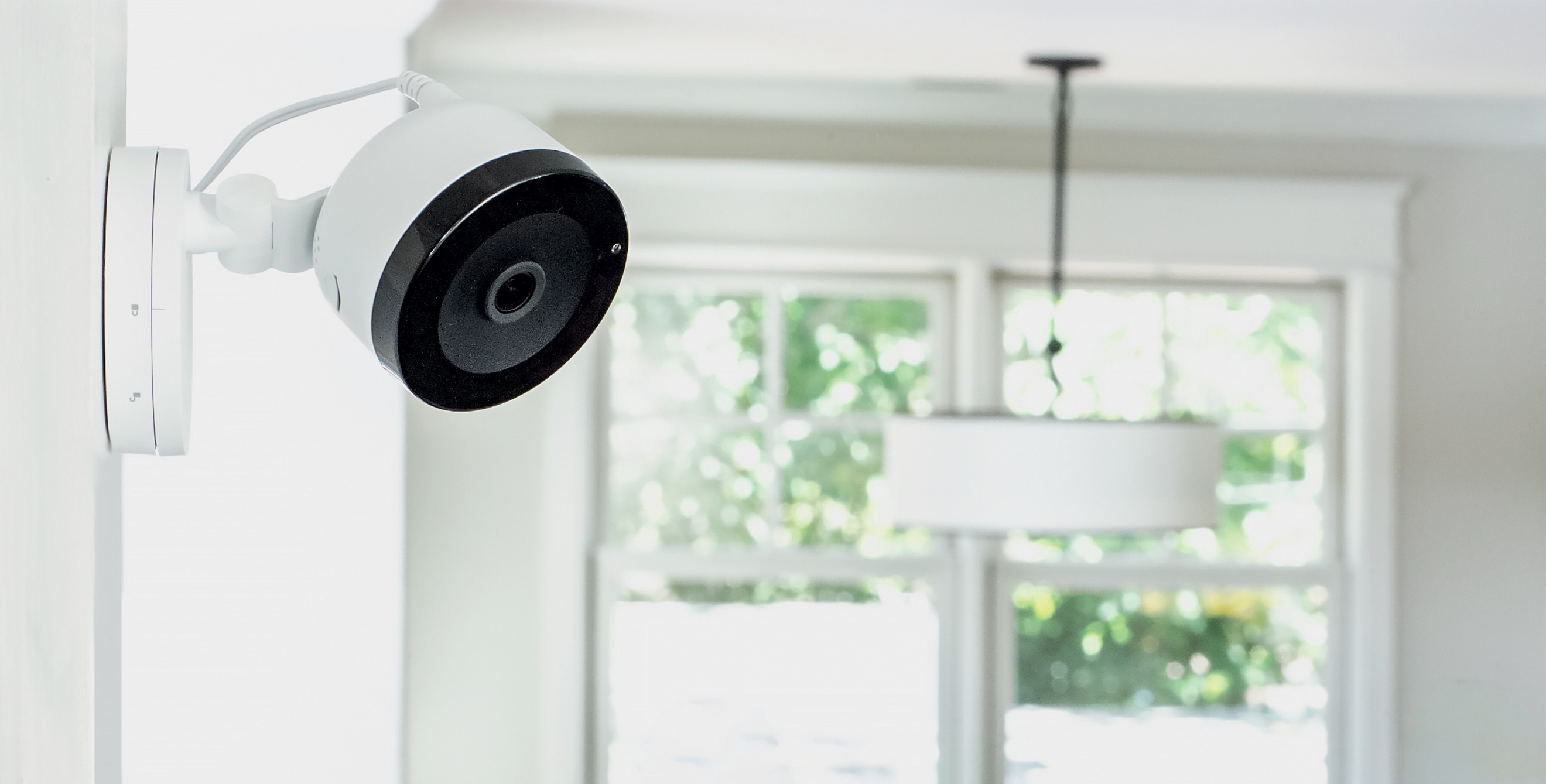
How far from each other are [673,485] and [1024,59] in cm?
123

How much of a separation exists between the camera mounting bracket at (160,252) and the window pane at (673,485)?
6.96 ft

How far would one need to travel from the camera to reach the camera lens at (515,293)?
0.67 meters

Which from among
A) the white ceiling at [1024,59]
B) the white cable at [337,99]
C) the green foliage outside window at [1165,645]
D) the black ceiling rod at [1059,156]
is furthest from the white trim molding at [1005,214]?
the white cable at [337,99]

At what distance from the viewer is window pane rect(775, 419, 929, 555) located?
9.46ft

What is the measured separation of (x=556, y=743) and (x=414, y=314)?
2.22 meters

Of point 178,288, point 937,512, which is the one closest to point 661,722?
point 937,512

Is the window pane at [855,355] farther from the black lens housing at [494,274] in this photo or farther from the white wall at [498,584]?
the black lens housing at [494,274]

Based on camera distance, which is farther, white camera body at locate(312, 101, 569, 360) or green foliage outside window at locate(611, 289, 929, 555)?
green foliage outside window at locate(611, 289, 929, 555)

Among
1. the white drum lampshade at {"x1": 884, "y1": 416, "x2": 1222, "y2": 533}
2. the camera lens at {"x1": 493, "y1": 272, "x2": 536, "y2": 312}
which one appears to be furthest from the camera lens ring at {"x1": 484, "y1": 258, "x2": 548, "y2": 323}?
the white drum lampshade at {"x1": 884, "y1": 416, "x2": 1222, "y2": 533}

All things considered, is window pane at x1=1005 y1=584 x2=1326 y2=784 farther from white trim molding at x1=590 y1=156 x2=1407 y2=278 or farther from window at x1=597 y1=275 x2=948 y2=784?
white trim molding at x1=590 y1=156 x2=1407 y2=278

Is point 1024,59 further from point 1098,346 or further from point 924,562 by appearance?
point 924,562

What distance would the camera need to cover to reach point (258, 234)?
2.39 ft

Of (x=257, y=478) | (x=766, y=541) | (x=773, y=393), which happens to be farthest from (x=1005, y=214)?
(x=257, y=478)

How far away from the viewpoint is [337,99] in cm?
78
